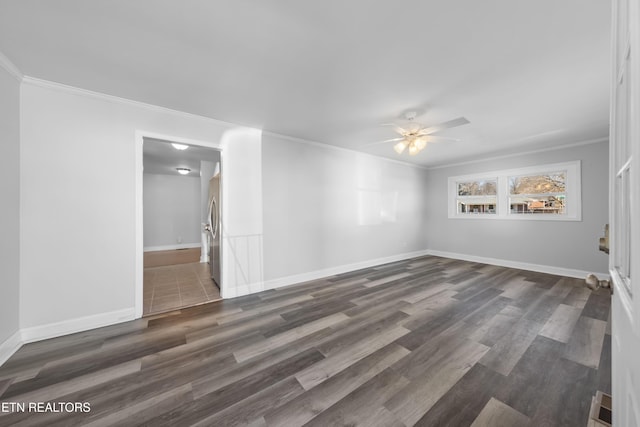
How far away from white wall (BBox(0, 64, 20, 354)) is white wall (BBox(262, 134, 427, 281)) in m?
2.42

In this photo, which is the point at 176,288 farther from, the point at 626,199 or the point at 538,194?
the point at 538,194

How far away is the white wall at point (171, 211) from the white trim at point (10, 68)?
5.68 meters

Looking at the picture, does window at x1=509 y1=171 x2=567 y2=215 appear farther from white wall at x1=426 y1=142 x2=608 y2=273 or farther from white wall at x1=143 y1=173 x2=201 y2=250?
white wall at x1=143 y1=173 x2=201 y2=250

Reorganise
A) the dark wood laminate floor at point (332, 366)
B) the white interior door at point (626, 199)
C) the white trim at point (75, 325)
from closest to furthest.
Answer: the white interior door at point (626, 199), the dark wood laminate floor at point (332, 366), the white trim at point (75, 325)

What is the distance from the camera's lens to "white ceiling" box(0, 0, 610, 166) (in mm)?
1479

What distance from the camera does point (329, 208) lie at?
435cm

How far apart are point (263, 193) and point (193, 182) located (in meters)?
5.47

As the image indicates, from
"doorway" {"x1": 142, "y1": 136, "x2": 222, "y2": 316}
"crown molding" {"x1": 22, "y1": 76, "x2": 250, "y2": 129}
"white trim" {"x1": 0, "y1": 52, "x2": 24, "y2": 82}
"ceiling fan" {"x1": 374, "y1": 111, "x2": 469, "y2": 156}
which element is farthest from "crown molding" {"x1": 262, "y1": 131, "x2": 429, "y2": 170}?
"white trim" {"x1": 0, "y1": 52, "x2": 24, "y2": 82}

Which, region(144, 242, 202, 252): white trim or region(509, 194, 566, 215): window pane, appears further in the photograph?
region(144, 242, 202, 252): white trim

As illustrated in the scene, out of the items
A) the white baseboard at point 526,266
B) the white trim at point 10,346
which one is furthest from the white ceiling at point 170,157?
the white baseboard at point 526,266

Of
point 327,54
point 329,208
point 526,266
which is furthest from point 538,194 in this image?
point 327,54

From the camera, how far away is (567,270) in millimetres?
4191

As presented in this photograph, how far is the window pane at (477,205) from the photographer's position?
5254 millimetres

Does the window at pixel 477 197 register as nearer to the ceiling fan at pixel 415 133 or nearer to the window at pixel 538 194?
the window at pixel 538 194
